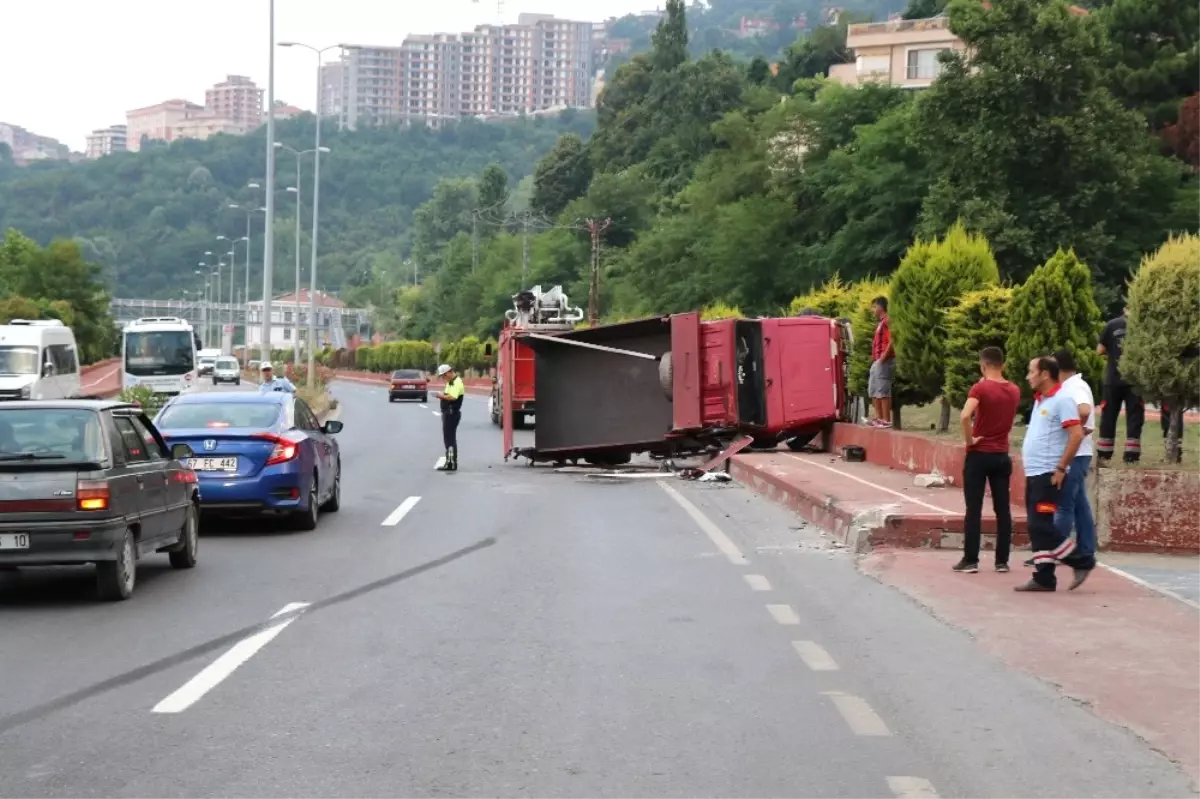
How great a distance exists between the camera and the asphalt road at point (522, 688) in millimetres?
6660

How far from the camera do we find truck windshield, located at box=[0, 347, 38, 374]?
39.1 m

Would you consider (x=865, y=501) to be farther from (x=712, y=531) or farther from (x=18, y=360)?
(x=18, y=360)

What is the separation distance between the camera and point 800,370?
2639 cm

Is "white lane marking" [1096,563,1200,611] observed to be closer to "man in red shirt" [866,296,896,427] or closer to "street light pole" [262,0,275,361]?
"man in red shirt" [866,296,896,427]

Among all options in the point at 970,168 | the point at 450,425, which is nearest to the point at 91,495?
the point at 450,425

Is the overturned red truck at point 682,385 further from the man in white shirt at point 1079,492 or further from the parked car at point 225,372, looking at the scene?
the parked car at point 225,372

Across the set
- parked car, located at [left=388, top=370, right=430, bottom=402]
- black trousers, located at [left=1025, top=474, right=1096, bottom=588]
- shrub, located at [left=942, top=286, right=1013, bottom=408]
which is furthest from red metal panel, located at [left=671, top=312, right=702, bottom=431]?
parked car, located at [left=388, top=370, right=430, bottom=402]

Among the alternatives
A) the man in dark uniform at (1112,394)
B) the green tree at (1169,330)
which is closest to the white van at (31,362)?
the man in dark uniform at (1112,394)

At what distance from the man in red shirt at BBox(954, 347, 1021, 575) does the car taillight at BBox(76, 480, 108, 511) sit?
6.28 metres

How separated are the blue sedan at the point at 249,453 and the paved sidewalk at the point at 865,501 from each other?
527cm

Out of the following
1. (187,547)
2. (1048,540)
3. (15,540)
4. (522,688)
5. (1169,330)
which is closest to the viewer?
(522,688)

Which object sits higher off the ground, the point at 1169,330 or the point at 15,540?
the point at 1169,330

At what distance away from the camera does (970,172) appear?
52281 millimetres

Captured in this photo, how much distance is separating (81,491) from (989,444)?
667 centimetres
